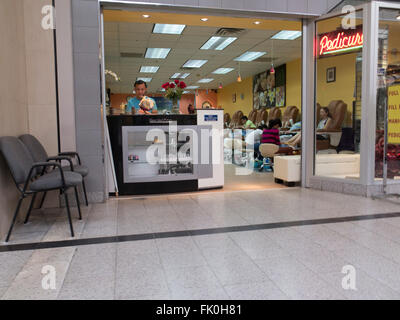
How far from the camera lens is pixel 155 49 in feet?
32.5

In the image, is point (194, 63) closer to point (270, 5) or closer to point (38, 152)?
point (270, 5)

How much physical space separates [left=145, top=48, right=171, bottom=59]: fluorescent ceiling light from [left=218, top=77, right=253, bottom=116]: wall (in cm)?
554

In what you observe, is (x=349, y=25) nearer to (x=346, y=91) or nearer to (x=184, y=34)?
(x=346, y=91)

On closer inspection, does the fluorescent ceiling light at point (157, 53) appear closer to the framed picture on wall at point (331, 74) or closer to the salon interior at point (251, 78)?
the salon interior at point (251, 78)

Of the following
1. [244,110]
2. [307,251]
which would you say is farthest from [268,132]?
[244,110]

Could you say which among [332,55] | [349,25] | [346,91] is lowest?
[346,91]

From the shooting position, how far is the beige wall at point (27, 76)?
10.9ft

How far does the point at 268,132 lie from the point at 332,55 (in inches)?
94.9

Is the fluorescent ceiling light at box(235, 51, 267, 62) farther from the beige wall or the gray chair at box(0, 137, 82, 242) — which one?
the gray chair at box(0, 137, 82, 242)

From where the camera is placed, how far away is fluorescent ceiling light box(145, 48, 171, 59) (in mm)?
9943

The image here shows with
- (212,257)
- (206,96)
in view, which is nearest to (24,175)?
(212,257)

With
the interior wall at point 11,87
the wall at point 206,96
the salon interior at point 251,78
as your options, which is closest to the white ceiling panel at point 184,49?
the salon interior at point 251,78

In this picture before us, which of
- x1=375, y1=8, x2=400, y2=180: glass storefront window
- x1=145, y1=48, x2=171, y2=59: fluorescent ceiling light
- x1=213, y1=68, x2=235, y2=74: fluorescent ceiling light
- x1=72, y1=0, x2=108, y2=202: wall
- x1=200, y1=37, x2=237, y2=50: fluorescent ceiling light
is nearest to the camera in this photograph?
x1=72, y1=0, x2=108, y2=202: wall

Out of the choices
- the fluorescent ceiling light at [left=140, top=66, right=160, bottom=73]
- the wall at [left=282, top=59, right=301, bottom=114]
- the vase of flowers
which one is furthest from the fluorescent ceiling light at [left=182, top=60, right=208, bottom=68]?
the vase of flowers
